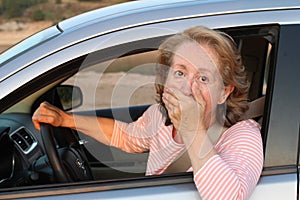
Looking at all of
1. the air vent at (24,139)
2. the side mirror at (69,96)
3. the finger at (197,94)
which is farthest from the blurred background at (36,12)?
the finger at (197,94)

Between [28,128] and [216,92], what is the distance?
1.06 m

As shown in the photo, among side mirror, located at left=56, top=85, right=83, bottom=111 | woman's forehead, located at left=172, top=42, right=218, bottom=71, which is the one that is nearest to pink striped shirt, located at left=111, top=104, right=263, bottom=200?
woman's forehead, located at left=172, top=42, right=218, bottom=71

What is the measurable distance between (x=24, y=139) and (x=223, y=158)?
1.10m

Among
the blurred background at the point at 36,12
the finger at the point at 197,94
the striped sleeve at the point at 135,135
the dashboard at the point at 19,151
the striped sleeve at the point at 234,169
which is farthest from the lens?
the blurred background at the point at 36,12

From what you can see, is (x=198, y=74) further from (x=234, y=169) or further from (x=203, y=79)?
(x=234, y=169)

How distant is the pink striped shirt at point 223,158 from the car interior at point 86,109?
0.07m

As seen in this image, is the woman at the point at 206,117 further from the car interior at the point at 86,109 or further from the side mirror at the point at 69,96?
the side mirror at the point at 69,96

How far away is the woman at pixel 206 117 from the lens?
1.93m

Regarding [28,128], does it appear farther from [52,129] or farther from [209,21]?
[209,21]

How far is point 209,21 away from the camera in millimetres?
2064

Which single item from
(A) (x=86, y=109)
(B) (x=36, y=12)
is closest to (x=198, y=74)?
(A) (x=86, y=109)

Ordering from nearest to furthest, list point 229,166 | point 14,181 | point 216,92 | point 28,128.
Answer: point 229,166 < point 216,92 < point 14,181 < point 28,128

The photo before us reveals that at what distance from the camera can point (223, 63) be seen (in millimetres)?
2125

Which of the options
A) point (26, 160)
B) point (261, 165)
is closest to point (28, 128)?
point (26, 160)
